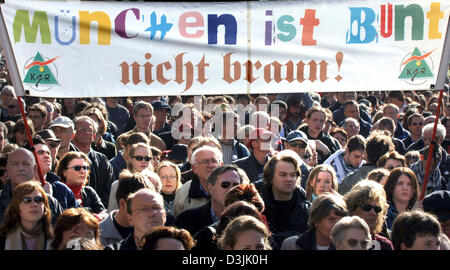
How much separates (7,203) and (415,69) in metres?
3.57

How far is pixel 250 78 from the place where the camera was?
26.5ft

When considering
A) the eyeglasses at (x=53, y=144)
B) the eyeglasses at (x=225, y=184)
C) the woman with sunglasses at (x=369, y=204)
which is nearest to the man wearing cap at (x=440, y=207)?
the woman with sunglasses at (x=369, y=204)

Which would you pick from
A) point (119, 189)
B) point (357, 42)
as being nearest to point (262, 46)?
point (357, 42)

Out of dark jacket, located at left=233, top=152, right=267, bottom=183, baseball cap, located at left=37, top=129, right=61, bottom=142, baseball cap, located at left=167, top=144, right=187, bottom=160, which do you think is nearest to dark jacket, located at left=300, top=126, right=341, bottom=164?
baseball cap, located at left=167, top=144, right=187, bottom=160

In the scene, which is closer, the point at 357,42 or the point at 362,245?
the point at 362,245

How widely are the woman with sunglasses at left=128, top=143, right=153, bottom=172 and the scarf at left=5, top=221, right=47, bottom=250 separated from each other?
94.6 inches

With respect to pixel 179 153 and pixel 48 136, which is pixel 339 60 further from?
pixel 48 136

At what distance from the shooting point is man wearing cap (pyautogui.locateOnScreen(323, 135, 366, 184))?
31.9 feet

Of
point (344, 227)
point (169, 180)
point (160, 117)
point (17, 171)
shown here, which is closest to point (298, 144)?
point (169, 180)

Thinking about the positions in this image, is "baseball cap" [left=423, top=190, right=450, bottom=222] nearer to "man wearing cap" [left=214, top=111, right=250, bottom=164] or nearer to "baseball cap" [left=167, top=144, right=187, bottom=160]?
"man wearing cap" [left=214, top=111, right=250, bottom=164]

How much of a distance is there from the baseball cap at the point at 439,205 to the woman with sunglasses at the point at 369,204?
0.47 m

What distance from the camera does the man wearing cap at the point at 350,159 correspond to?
9.73 metres
